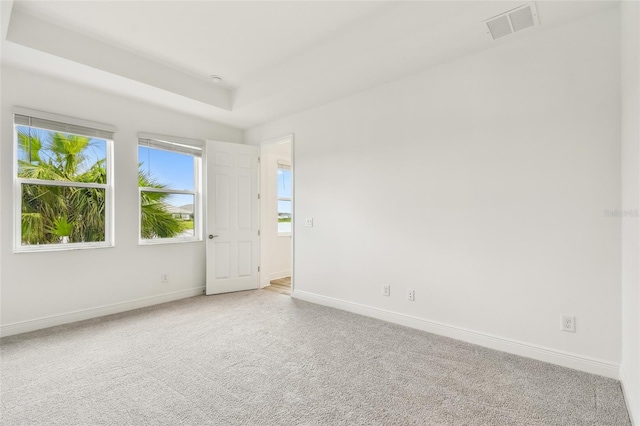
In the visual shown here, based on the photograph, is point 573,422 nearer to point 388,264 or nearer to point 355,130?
point 388,264

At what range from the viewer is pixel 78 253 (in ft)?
11.2

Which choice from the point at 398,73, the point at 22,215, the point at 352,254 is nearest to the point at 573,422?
the point at 352,254

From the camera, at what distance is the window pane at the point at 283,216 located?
228 inches

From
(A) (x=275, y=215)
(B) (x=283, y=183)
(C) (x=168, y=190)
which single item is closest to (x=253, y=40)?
(C) (x=168, y=190)

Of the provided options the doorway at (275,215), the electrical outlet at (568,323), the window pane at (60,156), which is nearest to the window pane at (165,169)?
the window pane at (60,156)

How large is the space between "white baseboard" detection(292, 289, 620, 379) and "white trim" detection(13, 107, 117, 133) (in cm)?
354

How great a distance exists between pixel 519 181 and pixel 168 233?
432 cm

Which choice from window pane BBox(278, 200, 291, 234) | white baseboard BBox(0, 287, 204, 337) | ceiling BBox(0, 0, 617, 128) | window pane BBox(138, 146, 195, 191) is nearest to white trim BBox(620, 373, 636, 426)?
ceiling BBox(0, 0, 617, 128)

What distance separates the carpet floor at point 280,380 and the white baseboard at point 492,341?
7 centimetres

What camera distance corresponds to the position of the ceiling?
2.44 meters

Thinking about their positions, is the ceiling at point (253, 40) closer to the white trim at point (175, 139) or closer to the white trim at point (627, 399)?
the white trim at point (175, 139)

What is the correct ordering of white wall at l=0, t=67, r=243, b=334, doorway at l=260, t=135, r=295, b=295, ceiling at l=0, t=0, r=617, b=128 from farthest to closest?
doorway at l=260, t=135, r=295, b=295
white wall at l=0, t=67, r=243, b=334
ceiling at l=0, t=0, r=617, b=128

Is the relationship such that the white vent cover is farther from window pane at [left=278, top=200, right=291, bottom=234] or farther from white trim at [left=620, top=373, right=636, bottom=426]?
window pane at [left=278, top=200, right=291, bottom=234]

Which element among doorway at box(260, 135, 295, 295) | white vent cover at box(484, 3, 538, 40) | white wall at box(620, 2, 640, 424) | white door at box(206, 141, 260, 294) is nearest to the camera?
white wall at box(620, 2, 640, 424)
